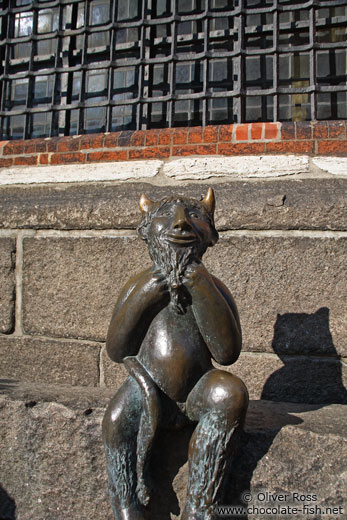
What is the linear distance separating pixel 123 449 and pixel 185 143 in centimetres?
190

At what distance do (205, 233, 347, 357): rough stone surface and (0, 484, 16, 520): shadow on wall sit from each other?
134 centimetres

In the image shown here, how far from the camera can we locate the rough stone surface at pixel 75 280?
8.81 feet

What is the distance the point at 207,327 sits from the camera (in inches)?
61.9

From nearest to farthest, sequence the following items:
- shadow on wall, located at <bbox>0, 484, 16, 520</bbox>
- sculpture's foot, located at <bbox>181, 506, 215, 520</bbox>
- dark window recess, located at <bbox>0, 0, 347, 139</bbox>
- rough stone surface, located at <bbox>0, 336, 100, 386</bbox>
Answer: sculpture's foot, located at <bbox>181, 506, 215, 520</bbox> → shadow on wall, located at <bbox>0, 484, 16, 520</bbox> → rough stone surface, located at <bbox>0, 336, 100, 386</bbox> → dark window recess, located at <bbox>0, 0, 347, 139</bbox>

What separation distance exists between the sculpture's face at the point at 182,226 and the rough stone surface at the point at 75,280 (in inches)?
39.4

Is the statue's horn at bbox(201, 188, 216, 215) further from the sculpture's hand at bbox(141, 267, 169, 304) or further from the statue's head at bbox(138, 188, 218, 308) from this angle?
the sculpture's hand at bbox(141, 267, 169, 304)

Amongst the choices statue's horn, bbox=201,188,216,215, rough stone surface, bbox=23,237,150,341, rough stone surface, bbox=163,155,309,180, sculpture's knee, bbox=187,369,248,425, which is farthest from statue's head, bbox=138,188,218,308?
rough stone surface, bbox=163,155,309,180

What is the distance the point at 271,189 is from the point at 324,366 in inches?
39.7

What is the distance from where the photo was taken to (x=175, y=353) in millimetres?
1575

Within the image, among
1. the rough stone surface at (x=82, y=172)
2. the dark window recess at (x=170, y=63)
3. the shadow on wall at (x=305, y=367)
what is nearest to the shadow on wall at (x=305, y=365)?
the shadow on wall at (x=305, y=367)

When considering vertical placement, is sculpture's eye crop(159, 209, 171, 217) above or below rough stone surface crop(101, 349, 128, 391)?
above

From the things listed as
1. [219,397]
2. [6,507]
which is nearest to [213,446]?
[219,397]

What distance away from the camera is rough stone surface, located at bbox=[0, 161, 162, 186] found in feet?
9.46

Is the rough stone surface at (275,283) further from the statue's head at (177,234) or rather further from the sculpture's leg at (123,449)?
the sculpture's leg at (123,449)
